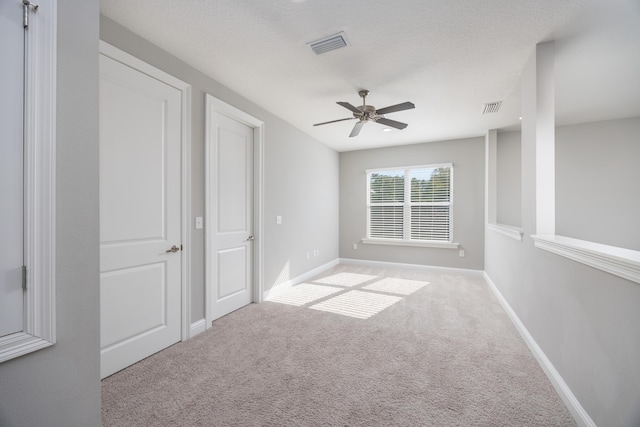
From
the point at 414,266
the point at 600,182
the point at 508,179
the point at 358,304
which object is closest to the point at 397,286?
the point at 358,304

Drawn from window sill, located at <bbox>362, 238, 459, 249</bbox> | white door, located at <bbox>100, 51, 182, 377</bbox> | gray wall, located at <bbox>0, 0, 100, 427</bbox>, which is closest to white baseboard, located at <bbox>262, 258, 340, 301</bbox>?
window sill, located at <bbox>362, 238, 459, 249</bbox>

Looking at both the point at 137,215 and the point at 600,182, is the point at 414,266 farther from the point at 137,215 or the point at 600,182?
the point at 137,215

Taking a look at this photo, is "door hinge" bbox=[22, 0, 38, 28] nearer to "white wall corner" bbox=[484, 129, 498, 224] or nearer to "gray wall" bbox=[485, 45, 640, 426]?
"gray wall" bbox=[485, 45, 640, 426]

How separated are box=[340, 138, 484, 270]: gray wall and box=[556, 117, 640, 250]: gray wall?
3.81ft

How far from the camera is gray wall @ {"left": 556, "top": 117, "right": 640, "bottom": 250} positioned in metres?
3.88

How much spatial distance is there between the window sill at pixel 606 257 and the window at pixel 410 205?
11.4ft

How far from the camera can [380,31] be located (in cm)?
208

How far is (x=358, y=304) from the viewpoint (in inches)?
138

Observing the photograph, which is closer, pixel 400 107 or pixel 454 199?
pixel 400 107

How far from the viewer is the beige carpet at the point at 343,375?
5.25 feet

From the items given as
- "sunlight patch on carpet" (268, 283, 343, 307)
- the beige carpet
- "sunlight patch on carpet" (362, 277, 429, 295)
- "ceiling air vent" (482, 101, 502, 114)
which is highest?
"ceiling air vent" (482, 101, 502, 114)

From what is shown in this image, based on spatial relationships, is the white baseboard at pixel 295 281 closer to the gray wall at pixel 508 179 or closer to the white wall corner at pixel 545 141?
the white wall corner at pixel 545 141

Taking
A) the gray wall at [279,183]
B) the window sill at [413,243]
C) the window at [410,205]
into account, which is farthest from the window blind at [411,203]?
the gray wall at [279,183]

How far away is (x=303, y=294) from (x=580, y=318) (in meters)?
3.03
